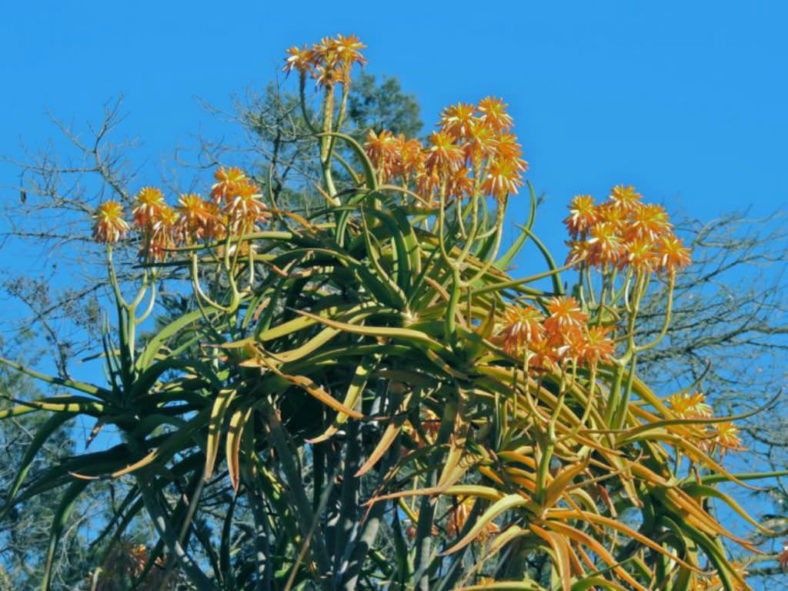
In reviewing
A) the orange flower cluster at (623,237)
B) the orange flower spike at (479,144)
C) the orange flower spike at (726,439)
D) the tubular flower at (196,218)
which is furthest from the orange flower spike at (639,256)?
the tubular flower at (196,218)

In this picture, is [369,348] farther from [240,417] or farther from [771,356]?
[771,356]

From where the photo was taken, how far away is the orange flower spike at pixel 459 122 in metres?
4.75

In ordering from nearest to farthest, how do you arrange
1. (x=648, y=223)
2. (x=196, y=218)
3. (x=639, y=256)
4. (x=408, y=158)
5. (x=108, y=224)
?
(x=639, y=256), (x=648, y=223), (x=196, y=218), (x=108, y=224), (x=408, y=158)

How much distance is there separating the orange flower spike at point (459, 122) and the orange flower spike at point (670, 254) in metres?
0.78

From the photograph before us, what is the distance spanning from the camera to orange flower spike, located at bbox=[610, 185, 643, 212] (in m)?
4.84

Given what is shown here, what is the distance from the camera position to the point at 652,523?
4.74 metres

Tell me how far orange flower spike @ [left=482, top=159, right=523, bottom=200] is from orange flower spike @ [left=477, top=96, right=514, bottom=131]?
14 cm

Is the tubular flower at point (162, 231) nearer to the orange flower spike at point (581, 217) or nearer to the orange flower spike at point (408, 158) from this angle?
the orange flower spike at point (408, 158)

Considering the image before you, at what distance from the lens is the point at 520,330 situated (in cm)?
423

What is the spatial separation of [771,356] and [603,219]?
6.69m

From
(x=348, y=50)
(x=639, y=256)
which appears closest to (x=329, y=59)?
(x=348, y=50)

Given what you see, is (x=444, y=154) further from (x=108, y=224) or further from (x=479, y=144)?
(x=108, y=224)

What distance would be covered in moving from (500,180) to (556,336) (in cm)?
79

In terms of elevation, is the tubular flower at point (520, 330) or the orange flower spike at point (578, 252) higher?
the orange flower spike at point (578, 252)
